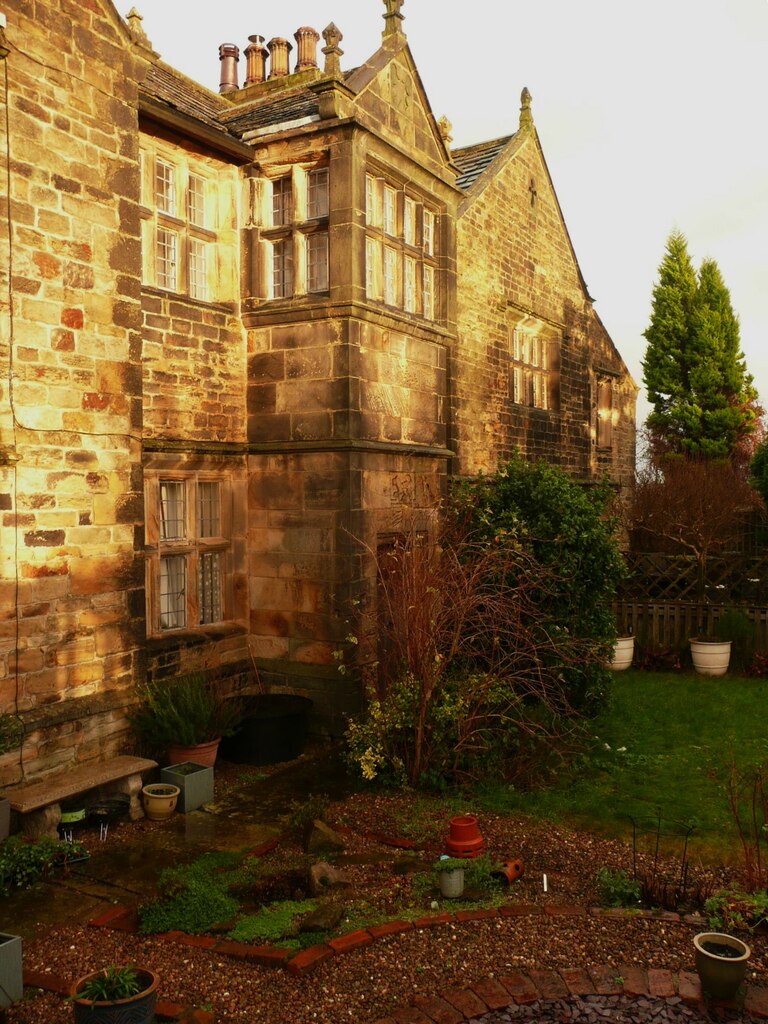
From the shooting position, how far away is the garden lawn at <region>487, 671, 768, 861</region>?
748 centimetres

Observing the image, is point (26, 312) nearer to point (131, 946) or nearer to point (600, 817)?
point (131, 946)

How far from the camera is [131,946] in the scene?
529cm

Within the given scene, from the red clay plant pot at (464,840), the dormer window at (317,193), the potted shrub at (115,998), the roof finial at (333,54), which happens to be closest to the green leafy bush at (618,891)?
the red clay plant pot at (464,840)

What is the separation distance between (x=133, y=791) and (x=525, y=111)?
1442 centimetres

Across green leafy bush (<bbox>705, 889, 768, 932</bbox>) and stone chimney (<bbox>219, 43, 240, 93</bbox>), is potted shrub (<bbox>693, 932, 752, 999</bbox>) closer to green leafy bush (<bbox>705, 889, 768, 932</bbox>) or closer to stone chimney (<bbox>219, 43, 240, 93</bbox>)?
green leafy bush (<bbox>705, 889, 768, 932</bbox>)

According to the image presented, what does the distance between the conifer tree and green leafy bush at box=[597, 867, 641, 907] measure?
1070 inches

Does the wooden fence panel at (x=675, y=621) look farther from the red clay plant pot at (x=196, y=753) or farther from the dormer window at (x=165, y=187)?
the dormer window at (x=165, y=187)

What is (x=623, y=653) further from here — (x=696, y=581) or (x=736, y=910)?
(x=736, y=910)

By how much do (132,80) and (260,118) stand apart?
2641 millimetres

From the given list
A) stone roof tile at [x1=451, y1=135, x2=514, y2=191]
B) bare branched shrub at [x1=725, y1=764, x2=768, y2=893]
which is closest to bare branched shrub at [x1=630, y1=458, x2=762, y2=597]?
stone roof tile at [x1=451, y1=135, x2=514, y2=191]

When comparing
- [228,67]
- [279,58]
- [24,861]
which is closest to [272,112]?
[279,58]

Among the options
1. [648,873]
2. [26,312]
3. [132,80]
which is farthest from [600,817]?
[132,80]

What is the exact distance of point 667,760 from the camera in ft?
30.3

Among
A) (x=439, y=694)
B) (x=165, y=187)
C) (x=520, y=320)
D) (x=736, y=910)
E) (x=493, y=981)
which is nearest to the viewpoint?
(x=493, y=981)
